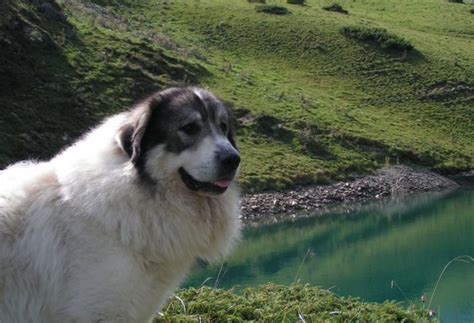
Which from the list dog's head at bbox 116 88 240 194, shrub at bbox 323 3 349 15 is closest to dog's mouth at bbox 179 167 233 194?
dog's head at bbox 116 88 240 194

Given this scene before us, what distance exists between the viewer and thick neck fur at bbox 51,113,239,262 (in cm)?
414

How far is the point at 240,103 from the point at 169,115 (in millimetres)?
45792

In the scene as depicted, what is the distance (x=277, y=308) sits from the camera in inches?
266

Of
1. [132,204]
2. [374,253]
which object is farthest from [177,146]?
[374,253]

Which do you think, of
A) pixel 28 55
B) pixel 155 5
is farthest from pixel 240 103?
pixel 155 5

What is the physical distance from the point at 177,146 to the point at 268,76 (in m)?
57.0

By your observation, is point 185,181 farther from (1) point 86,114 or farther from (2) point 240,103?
(2) point 240,103

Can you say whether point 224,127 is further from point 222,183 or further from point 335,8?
point 335,8

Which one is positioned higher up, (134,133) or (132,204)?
(134,133)

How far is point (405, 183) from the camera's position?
155ft

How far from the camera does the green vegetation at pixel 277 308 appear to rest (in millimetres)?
6301

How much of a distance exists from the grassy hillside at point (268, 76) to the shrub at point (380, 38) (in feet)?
1.72

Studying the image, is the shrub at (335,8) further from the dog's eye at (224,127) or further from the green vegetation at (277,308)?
the dog's eye at (224,127)

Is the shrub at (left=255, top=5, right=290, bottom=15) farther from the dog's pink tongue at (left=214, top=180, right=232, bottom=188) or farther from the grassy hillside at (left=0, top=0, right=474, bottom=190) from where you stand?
the dog's pink tongue at (left=214, top=180, right=232, bottom=188)
